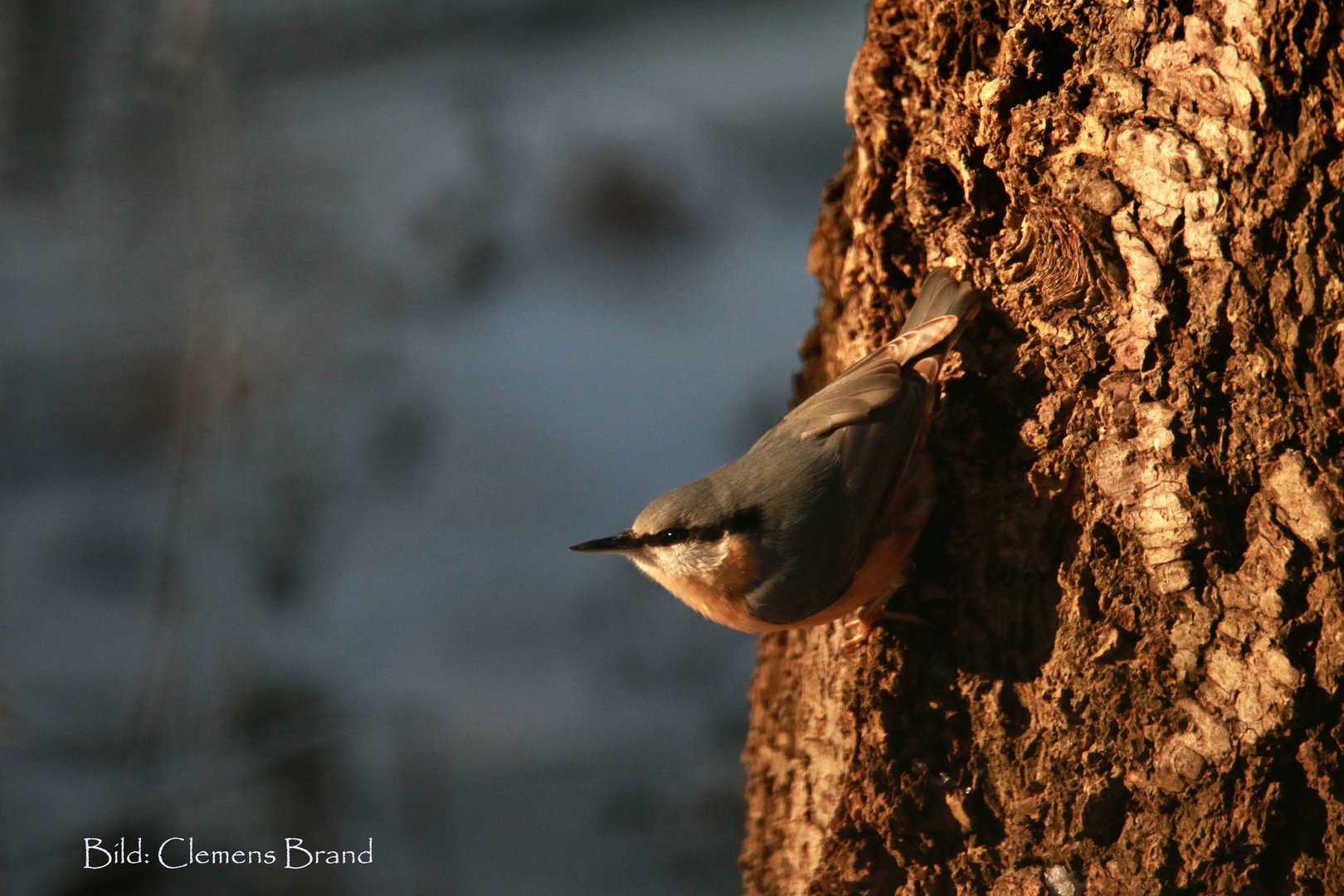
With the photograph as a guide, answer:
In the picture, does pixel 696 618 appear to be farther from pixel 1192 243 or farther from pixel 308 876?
pixel 1192 243

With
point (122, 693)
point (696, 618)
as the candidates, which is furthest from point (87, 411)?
point (696, 618)

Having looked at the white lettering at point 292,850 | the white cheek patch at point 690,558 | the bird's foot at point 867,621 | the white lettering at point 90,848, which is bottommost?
the white lettering at point 292,850

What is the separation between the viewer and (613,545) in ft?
6.73

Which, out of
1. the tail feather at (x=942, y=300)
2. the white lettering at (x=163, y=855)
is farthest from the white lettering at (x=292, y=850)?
the tail feather at (x=942, y=300)

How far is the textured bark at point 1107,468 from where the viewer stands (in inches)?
54.1

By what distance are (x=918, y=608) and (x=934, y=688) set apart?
16 centimetres

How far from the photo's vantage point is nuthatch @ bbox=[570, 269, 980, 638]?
1878 mm

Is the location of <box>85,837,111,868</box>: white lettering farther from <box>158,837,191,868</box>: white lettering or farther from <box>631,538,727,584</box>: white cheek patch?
<box>631,538,727,584</box>: white cheek patch

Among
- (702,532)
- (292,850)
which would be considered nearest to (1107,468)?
(702,532)

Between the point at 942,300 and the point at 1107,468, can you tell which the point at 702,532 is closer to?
the point at 942,300

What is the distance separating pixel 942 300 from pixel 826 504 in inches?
18.9

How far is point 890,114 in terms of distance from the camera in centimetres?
201

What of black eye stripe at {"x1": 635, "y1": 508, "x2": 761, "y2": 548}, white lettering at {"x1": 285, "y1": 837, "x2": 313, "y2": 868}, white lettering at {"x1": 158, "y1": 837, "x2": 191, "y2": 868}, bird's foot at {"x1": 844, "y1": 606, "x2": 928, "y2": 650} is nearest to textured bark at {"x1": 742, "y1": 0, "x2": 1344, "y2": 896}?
bird's foot at {"x1": 844, "y1": 606, "x2": 928, "y2": 650}

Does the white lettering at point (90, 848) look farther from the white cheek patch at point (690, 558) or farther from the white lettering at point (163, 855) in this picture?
the white cheek patch at point (690, 558)
